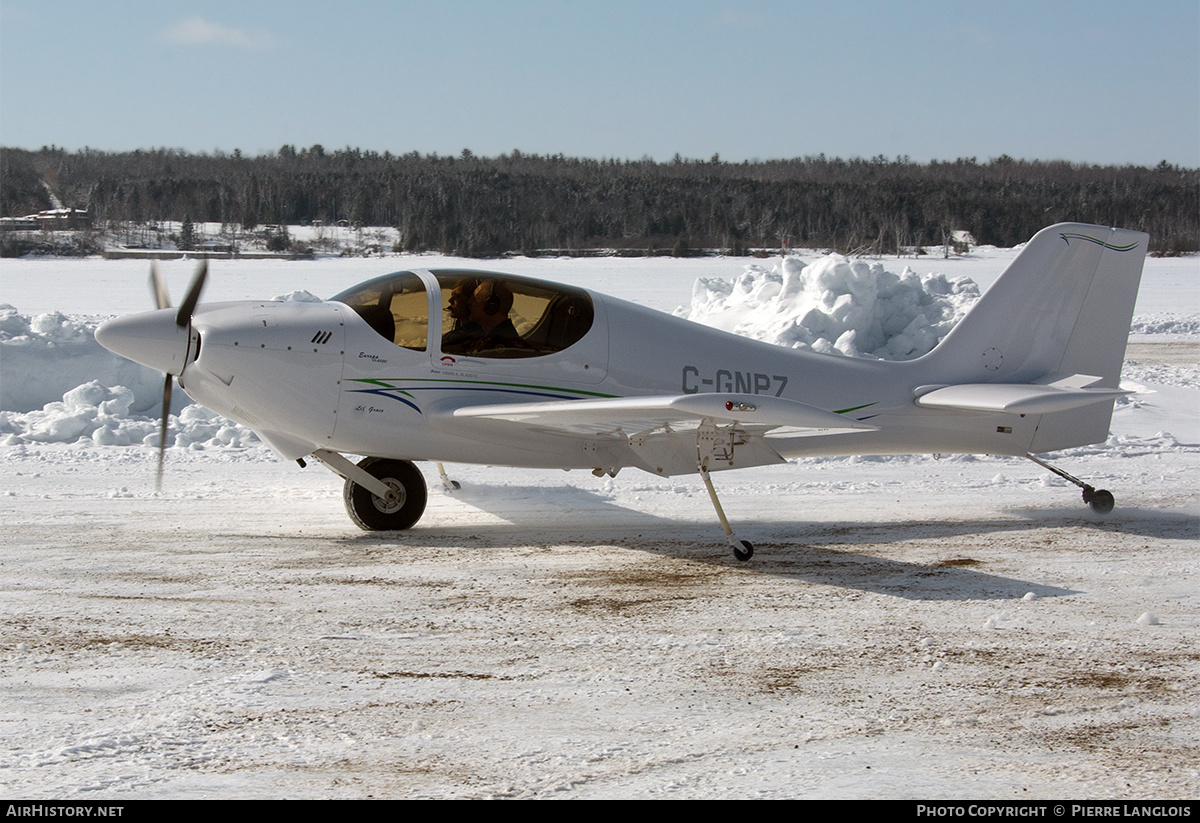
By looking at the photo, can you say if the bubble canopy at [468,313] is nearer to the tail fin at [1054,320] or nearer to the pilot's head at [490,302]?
the pilot's head at [490,302]

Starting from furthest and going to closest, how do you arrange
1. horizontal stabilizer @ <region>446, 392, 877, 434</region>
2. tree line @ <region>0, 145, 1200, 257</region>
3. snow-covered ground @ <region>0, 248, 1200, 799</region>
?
tree line @ <region>0, 145, 1200, 257</region>, horizontal stabilizer @ <region>446, 392, 877, 434</region>, snow-covered ground @ <region>0, 248, 1200, 799</region>

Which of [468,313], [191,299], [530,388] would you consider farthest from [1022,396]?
[191,299]

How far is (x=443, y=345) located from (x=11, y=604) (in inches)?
135

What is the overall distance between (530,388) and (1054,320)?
16.5 feet

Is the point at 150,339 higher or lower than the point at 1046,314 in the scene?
lower

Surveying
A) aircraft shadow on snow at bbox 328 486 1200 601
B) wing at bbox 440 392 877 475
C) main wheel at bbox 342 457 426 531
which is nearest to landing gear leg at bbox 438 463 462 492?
aircraft shadow on snow at bbox 328 486 1200 601

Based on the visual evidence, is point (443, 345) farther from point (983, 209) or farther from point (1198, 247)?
point (983, 209)

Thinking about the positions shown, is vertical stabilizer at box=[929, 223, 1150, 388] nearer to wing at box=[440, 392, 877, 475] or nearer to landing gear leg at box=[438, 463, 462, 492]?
wing at box=[440, 392, 877, 475]

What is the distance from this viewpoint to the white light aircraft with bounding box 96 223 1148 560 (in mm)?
7723

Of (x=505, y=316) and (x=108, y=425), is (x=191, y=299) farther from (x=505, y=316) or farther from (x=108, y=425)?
(x=108, y=425)

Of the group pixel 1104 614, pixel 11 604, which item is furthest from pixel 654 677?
pixel 11 604

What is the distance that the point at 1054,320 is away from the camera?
982cm

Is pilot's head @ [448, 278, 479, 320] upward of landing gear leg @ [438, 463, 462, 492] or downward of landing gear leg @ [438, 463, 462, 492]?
upward

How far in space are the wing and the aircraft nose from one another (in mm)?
1978
